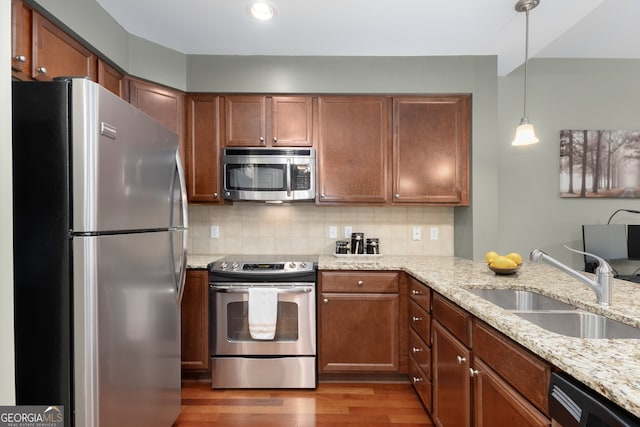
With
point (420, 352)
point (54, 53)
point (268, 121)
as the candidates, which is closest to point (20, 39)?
point (54, 53)

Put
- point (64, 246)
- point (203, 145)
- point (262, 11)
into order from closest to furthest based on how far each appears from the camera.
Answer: point (64, 246) < point (262, 11) < point (203, 145)

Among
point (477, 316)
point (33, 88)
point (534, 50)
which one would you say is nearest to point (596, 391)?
point (477, 316)

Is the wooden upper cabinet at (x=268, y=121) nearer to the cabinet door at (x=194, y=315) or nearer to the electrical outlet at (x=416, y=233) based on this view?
the cabinet door at (x=194, y=315)

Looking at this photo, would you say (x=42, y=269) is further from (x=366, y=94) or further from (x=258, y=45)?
(x=366, y=94)

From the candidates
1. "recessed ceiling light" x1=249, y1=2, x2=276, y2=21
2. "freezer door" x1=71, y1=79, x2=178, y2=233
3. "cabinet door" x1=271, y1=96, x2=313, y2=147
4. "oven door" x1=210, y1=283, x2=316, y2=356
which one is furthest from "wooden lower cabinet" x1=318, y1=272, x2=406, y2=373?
"recessed ceiling light" x1=249, y1=2, x2=276, y2=21

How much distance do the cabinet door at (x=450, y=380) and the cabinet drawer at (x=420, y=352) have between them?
0.10 m

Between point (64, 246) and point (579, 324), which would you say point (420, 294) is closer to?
point (579, 324)

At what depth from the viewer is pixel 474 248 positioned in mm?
2631

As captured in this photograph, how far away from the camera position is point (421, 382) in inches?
81.3

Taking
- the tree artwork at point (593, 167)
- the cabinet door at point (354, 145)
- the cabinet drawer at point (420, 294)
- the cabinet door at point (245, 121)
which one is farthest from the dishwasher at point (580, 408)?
A: the tree artwork at point (593, 167)

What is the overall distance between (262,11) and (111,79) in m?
1.11

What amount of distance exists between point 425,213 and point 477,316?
70.3 inches

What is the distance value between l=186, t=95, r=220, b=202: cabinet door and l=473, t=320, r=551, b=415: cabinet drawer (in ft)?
6.94

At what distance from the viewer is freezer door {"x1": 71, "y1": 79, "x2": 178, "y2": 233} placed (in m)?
1.16
